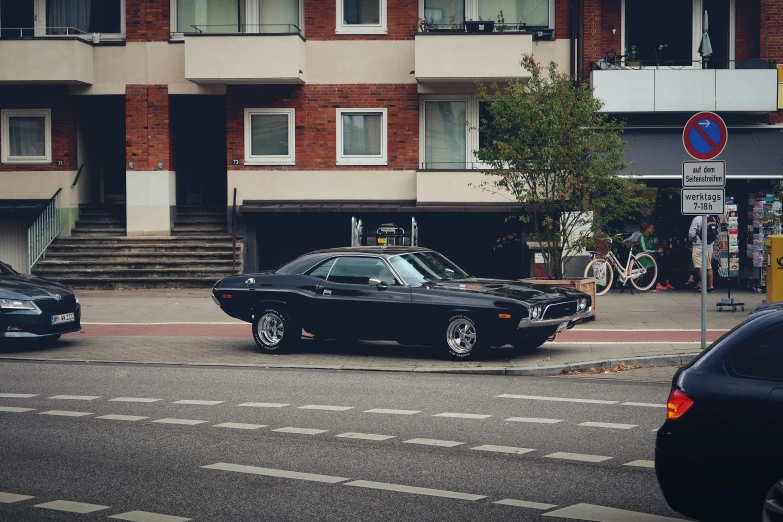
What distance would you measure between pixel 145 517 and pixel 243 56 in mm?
19670

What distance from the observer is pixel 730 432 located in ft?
18.9

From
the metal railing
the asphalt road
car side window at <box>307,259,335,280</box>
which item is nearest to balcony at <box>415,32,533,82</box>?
the metal railing

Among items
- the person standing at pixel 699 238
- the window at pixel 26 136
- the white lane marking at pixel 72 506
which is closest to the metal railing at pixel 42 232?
the window at pixel 26 136

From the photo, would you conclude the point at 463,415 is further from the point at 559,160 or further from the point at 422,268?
the point at 559,160

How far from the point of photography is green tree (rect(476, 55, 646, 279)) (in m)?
18.3

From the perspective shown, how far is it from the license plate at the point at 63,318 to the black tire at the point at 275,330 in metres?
2.87

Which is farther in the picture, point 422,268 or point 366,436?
point 422,268

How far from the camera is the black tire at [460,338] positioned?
14.1m

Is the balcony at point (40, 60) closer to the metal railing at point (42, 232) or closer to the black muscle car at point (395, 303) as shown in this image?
the metal railing at point (42, 232)

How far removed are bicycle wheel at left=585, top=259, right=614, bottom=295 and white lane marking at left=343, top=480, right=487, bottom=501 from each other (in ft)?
53.1

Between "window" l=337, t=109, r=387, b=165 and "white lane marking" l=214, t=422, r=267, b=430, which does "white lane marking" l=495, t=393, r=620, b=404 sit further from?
A: "window" l=337, t=109, r=387, b=165

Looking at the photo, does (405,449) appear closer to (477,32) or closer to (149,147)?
(477,32)

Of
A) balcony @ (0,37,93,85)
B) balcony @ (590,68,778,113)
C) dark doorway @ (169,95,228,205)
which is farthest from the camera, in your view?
dark doorway @ (169,95,228,205)

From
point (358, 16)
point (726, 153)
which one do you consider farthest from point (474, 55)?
point (726, 153)
